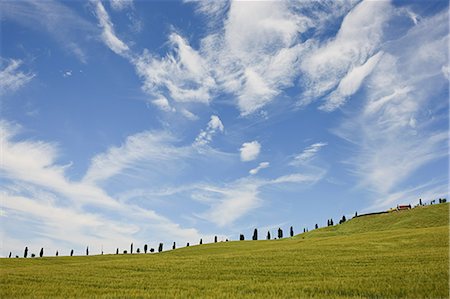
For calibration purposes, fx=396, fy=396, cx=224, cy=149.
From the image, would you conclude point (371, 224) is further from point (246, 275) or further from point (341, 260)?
point (246, 275)

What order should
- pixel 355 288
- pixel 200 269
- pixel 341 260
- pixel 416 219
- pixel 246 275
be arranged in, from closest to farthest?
pixel 355 288 → pixel 246 275 → pixel 200 269 → pixel 341 260 → pixel 416 219

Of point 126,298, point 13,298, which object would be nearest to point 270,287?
point 126,298

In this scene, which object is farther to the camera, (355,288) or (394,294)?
(355,288)

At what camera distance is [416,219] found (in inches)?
4023

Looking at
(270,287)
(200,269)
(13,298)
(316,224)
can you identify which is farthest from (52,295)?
(316,224)

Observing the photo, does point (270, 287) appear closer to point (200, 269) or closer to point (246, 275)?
point (246, 275)

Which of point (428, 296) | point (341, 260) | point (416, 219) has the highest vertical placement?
point (416, 219)

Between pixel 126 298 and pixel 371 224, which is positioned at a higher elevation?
pixel 371 224

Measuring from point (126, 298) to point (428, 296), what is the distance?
1217 centimetres

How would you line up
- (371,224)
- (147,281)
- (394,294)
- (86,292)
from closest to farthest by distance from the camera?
(394,294) < (86,292) < (147,281) < (371,224)

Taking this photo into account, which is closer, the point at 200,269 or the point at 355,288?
the point at 355,288

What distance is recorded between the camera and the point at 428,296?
15484 mm

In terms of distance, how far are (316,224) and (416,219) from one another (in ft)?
198

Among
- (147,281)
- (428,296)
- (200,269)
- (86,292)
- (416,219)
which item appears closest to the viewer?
(428,296)
